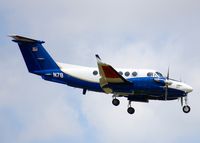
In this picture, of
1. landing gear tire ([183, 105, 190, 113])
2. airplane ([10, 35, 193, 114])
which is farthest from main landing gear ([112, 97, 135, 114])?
landing gear tire ([183, 105, 190, 113])

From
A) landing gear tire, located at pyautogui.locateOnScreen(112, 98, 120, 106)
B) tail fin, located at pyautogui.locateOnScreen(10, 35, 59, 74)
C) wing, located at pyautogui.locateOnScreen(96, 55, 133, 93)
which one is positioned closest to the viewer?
wing, located at pyautogui.locateOnScreen(96, 55, 133, 93)

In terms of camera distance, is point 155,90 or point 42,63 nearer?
point 155,90

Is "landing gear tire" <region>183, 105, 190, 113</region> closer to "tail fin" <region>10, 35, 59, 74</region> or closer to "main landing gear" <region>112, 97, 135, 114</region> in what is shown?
"main landing gear" <region>112, 97, 135, 114</region>

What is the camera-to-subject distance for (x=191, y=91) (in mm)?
52969

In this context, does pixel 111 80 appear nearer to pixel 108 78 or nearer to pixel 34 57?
pixel 108 78

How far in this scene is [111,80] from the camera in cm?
5288

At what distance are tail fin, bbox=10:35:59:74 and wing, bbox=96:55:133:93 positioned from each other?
6036 mm

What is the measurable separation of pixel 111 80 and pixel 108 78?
40 cm

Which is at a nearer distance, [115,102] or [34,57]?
Result: [115,102]

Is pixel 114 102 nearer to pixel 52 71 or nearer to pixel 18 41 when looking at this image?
pixel 52 71

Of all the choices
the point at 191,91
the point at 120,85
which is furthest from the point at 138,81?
the point at 191,91

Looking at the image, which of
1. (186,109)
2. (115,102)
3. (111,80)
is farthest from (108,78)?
(186,109)

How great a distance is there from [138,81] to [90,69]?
17.0 ft

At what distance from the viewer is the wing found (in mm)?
51603
